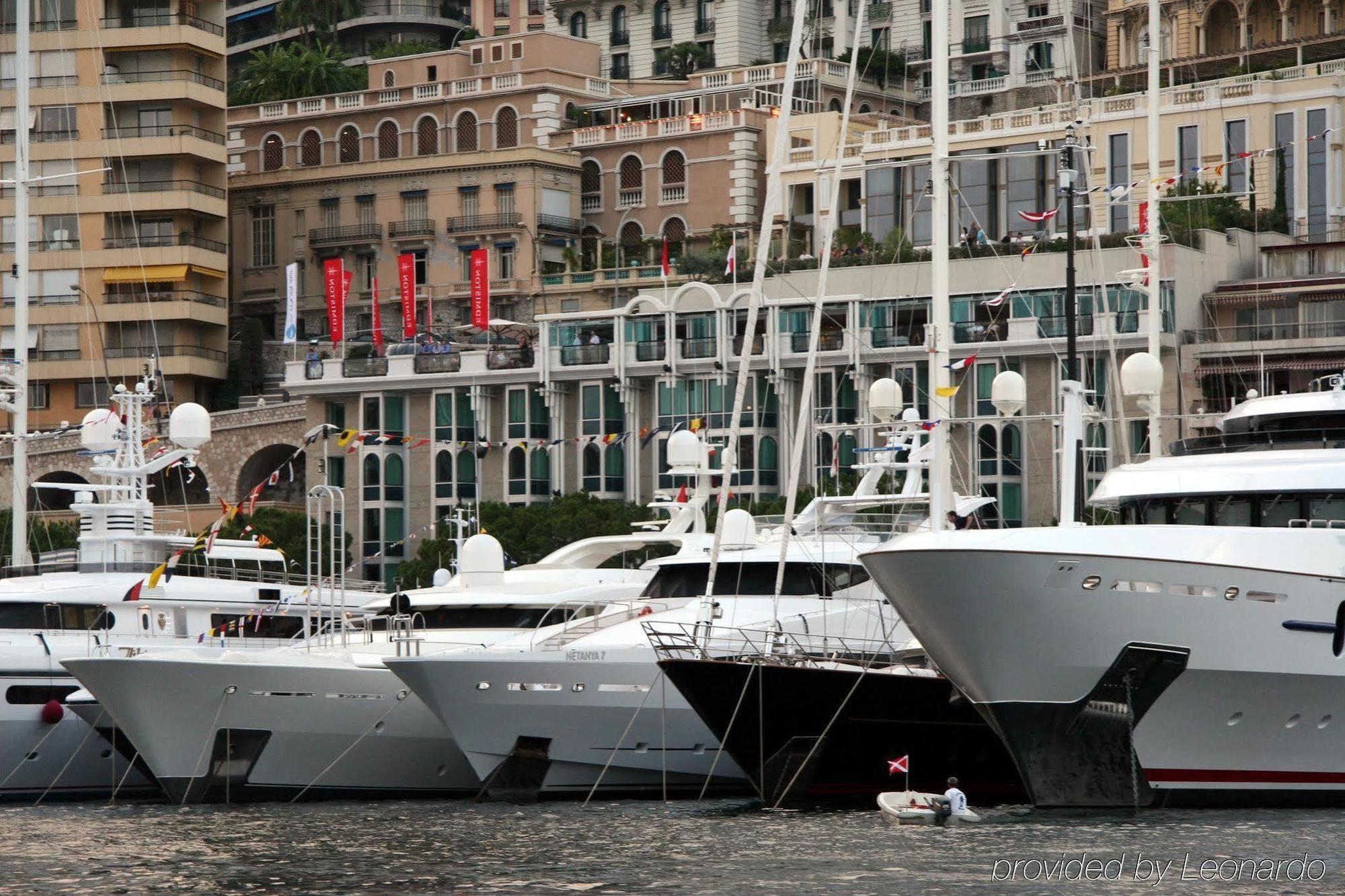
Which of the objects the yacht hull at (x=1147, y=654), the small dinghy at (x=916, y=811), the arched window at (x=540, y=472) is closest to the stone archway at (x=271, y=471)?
the arched window at (x=540, y=472)

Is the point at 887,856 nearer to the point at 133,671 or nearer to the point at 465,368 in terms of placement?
the point at 133,671

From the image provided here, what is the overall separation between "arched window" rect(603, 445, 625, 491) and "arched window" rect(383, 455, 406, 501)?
7.45 metres

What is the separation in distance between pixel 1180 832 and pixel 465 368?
52.8m

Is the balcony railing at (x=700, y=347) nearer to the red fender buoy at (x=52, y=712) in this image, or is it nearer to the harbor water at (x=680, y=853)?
the red fender buoy at (x=52, y=712)

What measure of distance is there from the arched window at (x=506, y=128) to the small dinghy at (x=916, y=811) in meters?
70.1

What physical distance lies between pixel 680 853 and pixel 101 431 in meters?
21.1

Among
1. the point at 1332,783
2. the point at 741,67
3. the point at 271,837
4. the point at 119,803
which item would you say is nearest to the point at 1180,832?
the point at 1332,783

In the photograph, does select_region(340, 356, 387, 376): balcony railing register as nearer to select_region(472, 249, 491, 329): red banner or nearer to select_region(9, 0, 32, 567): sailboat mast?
select_region(472, 249, 491, 329): red banner

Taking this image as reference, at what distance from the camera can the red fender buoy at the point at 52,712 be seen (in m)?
44.0

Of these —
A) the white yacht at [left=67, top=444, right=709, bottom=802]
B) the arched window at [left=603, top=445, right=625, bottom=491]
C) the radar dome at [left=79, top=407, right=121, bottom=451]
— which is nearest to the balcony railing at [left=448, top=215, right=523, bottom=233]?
Result: the arched window at [left=603, top=445, right=625, bottom=491]

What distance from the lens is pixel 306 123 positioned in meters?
107

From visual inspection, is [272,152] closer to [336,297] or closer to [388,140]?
[388,140]

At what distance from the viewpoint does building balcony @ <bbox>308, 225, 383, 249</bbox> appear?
100688 mm

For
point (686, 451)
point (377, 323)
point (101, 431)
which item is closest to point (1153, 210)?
point (686, 451)
